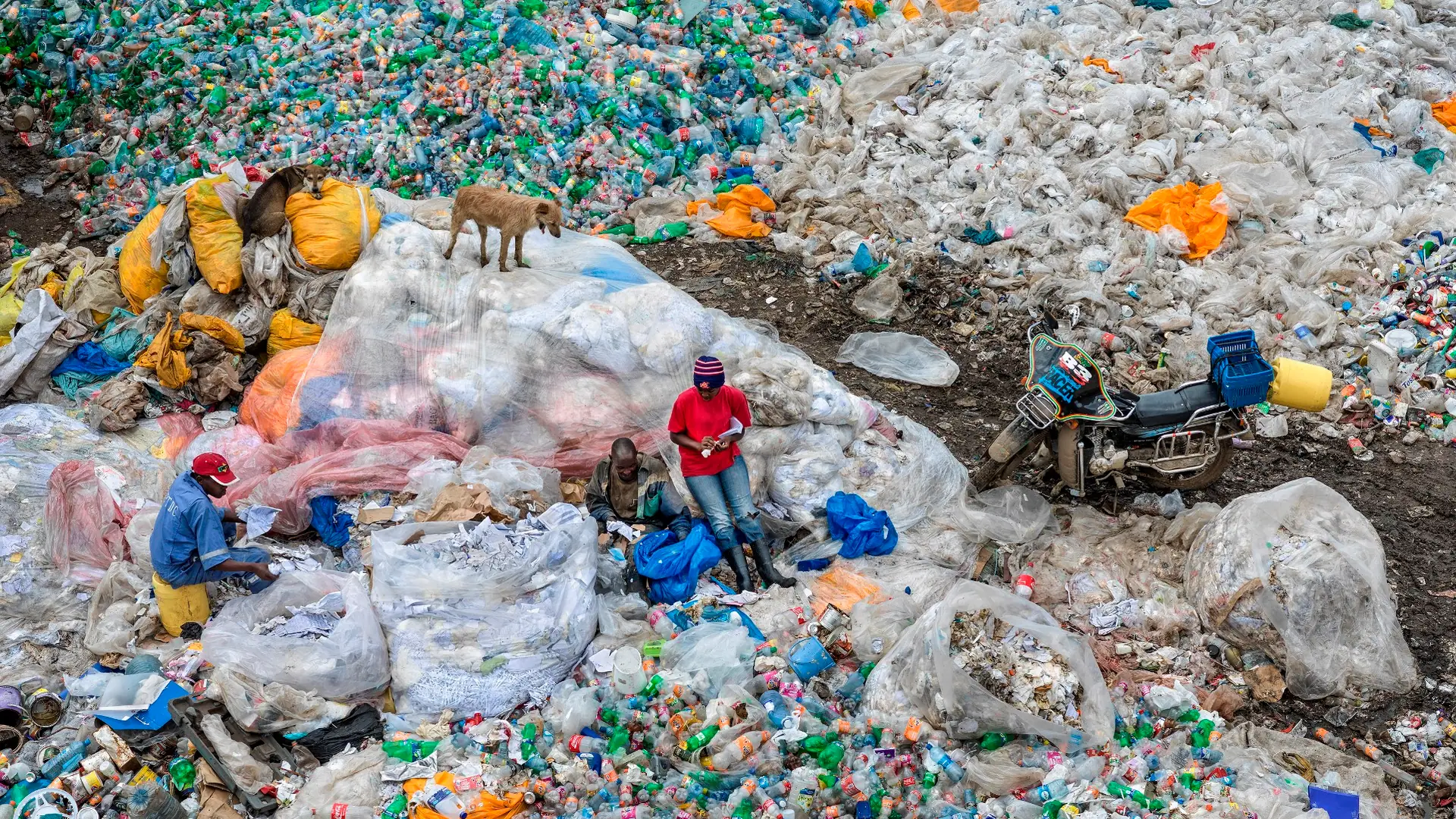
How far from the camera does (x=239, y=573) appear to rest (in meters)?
5.23

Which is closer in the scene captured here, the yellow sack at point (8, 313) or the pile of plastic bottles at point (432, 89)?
the yellow sack at point (8, 313)

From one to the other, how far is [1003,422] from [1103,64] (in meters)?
3.90

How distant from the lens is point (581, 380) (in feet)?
19.9

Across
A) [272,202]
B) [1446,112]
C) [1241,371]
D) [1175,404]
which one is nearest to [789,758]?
[1175,404]

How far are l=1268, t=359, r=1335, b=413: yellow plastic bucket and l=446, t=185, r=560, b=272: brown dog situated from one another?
388cm

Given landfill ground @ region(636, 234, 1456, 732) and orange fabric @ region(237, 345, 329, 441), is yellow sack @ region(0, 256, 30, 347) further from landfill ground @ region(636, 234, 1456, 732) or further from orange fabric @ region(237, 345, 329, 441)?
landfill ground @ region(636, 234, 1456, 732)

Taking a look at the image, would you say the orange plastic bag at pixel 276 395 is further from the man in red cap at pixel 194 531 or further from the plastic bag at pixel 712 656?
the plastic bag at pixel 712 656

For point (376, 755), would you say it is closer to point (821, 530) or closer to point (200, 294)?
point (821, 530)

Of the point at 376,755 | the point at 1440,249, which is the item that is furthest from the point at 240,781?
the point at 1440,249

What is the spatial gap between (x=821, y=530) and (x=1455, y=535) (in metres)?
3.06

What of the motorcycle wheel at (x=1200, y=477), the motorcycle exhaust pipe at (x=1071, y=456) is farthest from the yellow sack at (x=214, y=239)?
the motorcycle wheel at (x=1200, y=477)

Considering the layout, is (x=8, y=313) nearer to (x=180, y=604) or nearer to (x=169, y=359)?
(x=169, y=359)

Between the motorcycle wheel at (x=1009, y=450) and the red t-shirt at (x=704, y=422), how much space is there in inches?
51.1

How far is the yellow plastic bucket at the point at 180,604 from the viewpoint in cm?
494
